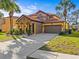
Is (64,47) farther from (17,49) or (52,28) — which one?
(52,28)

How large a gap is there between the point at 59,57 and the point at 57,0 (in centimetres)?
2695

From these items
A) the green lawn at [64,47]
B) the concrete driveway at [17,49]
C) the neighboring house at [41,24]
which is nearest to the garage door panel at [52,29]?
the neighboring house at [41,24]

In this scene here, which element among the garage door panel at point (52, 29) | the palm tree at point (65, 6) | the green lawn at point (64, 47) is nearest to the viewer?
the green lawn at point (64, 47)

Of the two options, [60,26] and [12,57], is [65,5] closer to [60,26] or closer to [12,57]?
[60,26]

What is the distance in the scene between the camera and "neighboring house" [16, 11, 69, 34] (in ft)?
81.1

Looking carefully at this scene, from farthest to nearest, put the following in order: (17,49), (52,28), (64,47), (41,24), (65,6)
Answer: (65,6), (52,28), (41,24), (64,47), (17,49)

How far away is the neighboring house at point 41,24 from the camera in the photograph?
973 inches

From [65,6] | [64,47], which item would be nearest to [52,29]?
[65,6]

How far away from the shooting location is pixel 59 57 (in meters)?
7.66

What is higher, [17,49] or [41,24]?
[41,24]

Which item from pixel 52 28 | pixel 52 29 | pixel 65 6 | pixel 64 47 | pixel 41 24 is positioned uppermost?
pixel 65 6

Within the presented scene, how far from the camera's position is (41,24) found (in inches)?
1148

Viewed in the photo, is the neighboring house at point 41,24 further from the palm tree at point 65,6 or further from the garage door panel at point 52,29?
the palm tree at point 65,6

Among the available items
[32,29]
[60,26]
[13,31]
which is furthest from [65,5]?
[13,31]
